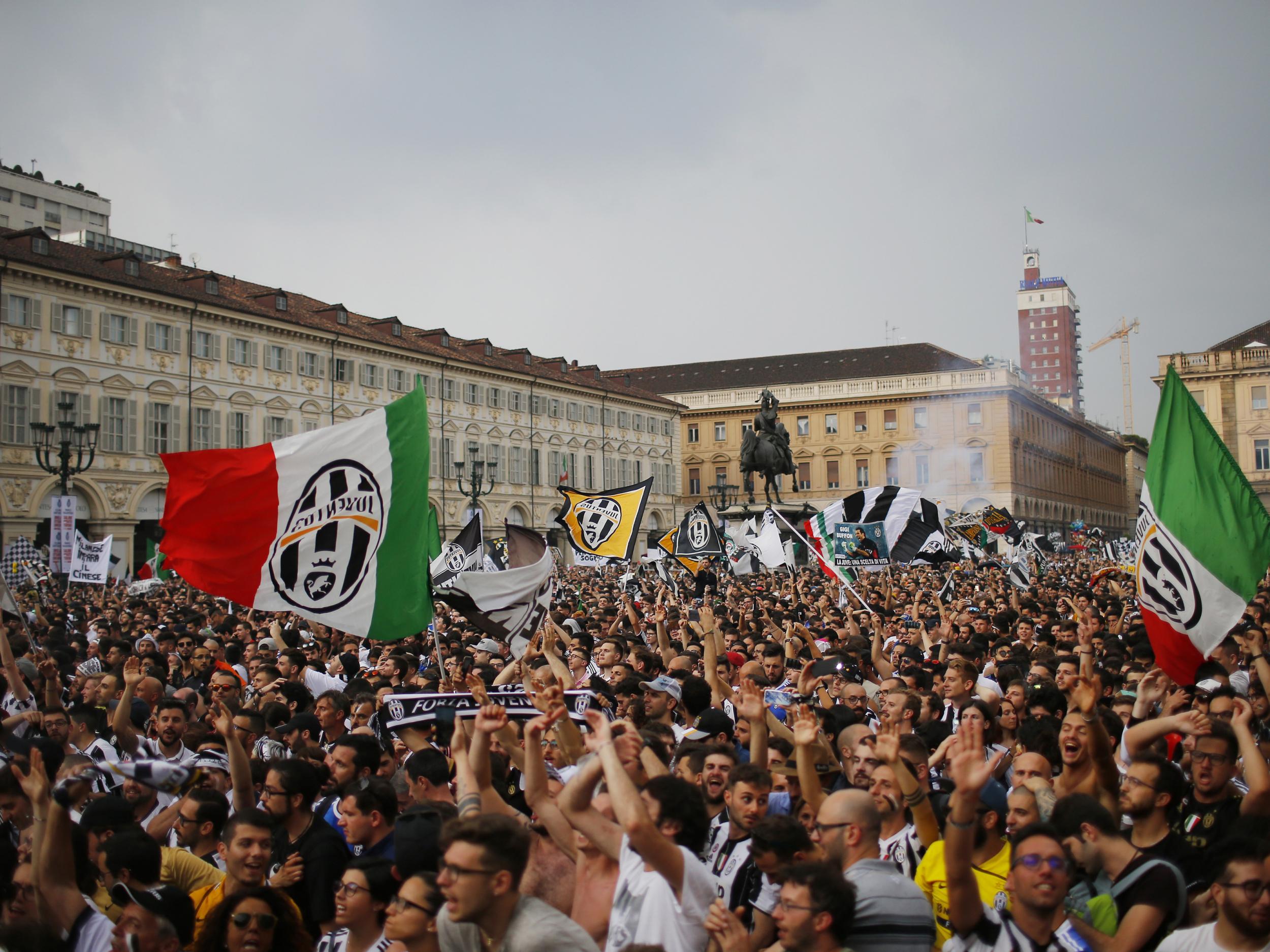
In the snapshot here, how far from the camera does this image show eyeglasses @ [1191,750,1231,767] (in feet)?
15.6

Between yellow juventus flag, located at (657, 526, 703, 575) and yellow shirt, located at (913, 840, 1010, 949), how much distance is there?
47.4 feet

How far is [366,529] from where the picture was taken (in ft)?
26.7

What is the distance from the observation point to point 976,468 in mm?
72562

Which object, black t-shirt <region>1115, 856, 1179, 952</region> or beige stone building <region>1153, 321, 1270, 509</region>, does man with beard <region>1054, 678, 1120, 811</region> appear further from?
beige stone building <region>1153, 321, 1270, 509</region>

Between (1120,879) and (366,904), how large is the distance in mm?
2673

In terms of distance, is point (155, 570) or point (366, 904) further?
point (155, 570)

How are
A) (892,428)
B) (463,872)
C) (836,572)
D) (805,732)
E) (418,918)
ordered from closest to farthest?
(463,872) < (418,918) < (805,732) < (836,572) < (892,428)

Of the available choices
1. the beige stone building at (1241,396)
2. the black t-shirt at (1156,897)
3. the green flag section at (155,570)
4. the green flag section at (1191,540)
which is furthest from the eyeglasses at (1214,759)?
the beige stone building at (1241,396)

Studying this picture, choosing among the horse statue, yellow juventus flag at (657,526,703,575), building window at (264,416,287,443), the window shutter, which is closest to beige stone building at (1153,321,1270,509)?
the horse statue

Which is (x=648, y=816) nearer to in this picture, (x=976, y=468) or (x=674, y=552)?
(x=674, y=552)

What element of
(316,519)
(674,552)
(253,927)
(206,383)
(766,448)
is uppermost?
(206,383)

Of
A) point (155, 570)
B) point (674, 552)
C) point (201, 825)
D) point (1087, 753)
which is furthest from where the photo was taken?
point (155, 570)

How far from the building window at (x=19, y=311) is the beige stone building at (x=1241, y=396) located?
52162 mm

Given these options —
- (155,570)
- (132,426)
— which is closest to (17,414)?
(132,426)
